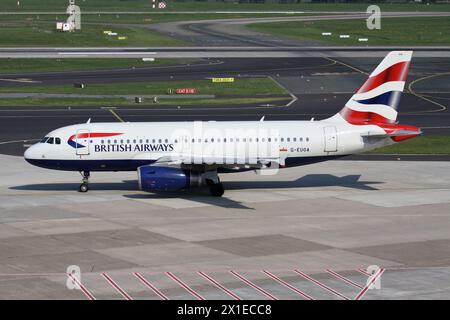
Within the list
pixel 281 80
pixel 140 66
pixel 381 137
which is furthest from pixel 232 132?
pixel 140 66

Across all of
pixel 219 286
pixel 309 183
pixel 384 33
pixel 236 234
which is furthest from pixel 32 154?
pixel 384 33

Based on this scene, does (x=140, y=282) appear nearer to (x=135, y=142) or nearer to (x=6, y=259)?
(x=6, y=259)

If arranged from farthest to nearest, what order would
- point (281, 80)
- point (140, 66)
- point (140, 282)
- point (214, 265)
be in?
point (140, 66) < point (281, 80) < point (214, 265) < point (140, 282)

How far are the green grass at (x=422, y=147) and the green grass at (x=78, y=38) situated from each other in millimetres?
90757

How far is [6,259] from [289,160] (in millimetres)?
22731

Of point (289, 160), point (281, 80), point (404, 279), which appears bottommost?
point (404, 279)

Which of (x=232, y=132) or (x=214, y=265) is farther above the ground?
(x=232, y=132)

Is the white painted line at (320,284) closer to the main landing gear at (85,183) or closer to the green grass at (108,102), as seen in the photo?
the main landing gear at (85,183)

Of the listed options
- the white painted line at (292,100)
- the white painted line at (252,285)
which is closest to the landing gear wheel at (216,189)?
the white painted line at (252,285)

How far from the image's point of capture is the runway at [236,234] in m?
40.6

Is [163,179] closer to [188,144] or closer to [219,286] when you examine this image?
[188,144]

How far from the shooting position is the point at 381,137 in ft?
201

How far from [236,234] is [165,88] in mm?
65590

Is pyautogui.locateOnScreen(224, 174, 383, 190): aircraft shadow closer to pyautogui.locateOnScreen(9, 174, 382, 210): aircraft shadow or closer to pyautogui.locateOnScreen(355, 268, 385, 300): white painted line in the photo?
pyautogui.locateOnScreen(9, 174, 382, 210): aircraft shadow
